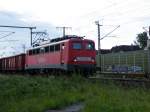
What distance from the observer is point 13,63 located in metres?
48.8

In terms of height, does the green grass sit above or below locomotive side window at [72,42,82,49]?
below

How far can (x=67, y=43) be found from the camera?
2814 cm

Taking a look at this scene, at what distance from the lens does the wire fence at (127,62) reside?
126 feet

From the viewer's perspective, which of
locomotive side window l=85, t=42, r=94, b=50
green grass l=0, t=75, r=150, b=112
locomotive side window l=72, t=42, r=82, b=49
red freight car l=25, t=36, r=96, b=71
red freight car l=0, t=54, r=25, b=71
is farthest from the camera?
red freight car l=0, t=54, r=25, b=71

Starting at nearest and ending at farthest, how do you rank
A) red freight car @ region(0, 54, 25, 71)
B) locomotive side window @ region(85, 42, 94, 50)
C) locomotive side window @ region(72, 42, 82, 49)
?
locomotive side window @ region(72, 42, 82, 49) → locomotive side window @ region(85, 42, 94, 50) → red freight car @ region(0, 54, 25, 71)

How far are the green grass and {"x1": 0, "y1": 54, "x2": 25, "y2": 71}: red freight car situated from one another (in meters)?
24.4

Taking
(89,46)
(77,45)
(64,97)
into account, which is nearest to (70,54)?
(77,45)

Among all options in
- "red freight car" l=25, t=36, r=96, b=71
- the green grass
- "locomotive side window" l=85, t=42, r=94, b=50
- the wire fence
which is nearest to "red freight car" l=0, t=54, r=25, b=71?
the wire fence

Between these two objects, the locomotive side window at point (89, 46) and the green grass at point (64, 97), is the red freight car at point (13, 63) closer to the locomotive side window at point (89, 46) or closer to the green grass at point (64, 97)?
the locomotive side window at point (89, 46)

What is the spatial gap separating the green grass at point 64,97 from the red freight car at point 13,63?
80.1 ft

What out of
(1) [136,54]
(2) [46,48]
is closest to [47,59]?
(2) [46,48]

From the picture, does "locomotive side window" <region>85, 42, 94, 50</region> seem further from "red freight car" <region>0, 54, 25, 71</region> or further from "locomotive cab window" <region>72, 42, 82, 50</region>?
"red freight car" <region>0, 54, 25, 71</region>

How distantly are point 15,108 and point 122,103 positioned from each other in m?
3.39

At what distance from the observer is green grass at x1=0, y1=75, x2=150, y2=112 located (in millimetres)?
10984
